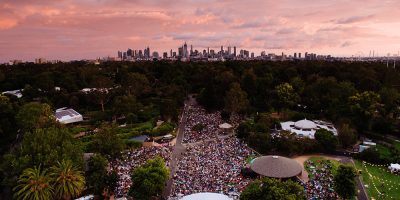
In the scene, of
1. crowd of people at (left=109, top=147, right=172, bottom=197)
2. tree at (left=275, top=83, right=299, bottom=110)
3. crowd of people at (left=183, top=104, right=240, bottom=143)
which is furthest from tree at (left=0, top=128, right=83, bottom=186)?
tree at (left=275, top=83, right=299, bottom=110)

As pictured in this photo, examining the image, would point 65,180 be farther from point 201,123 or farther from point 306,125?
point 306,125

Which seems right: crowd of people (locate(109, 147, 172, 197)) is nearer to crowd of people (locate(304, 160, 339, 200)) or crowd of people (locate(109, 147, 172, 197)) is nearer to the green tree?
the green tree

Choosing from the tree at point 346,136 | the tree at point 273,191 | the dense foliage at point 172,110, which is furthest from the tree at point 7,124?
the tree at point 346,136

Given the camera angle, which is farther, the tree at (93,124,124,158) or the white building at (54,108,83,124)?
the white building at (54,108,83,124)

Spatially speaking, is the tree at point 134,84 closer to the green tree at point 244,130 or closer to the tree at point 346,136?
the green tree at point 244,130

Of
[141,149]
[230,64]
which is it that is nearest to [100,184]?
[141,149]

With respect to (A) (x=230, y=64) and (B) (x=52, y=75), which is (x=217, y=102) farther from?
(B) (x=52, y=75)
